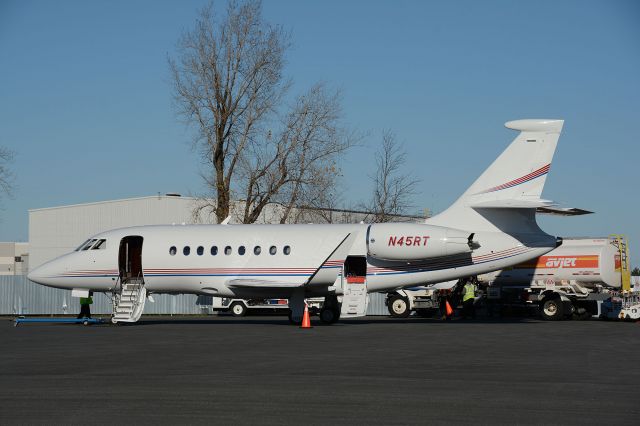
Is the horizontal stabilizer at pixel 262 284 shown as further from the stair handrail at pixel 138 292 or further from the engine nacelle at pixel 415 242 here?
the stair handrail at pixel 138 292

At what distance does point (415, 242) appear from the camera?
26031 mm

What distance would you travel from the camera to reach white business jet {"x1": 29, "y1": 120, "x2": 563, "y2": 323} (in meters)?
25.9

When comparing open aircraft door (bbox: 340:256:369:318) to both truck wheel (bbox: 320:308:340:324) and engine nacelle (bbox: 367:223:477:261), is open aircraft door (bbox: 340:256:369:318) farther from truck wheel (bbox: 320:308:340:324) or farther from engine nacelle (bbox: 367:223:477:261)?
truck wheel (bbox: 320:308:340:324)

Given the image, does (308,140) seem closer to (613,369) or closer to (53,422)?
(613,369)

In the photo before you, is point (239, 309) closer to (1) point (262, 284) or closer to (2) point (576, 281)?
(1) point (262, 284)

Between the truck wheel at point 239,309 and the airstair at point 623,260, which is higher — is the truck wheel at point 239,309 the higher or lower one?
the lower one

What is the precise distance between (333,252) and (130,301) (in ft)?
24.5

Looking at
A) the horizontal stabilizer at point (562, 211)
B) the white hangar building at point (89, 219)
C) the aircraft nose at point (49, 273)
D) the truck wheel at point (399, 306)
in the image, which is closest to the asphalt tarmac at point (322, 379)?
the horizontal stabilizer at point (562, 211)

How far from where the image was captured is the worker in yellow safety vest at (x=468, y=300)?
108 ft

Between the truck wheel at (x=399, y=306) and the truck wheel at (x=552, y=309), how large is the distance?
5.98 metres

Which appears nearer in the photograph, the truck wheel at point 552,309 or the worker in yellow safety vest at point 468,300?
the truck wheel at point 552,309

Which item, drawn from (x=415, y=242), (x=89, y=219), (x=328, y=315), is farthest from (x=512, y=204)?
(x=89, y=219)

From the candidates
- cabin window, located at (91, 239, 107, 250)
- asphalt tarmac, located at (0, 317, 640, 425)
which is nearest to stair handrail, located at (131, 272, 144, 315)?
cabin window, located at (91, 239, 107, 250)

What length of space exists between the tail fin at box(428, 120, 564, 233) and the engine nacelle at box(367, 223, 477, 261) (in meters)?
0.91
